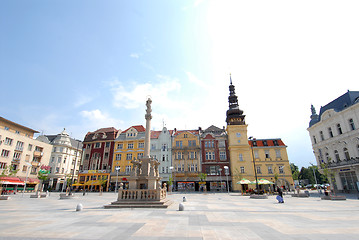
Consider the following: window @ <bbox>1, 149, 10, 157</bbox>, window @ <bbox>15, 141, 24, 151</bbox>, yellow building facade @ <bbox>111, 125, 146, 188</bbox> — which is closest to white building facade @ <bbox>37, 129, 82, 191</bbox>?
window @ <bbox>15, 141, 24, 151</bbox>

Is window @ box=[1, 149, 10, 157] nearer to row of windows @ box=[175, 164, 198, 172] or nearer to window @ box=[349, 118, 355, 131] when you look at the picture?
row of windows @ box=[175, 164, 198, 172]

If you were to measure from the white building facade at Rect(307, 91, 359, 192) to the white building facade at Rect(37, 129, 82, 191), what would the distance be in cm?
5873

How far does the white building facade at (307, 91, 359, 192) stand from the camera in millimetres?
29109

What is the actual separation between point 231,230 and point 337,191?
126 feet

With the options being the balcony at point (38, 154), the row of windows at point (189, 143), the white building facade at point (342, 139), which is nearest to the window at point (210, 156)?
the row of windows at point (189, 143)

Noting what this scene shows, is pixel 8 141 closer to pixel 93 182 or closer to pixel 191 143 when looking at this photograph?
pixel 93 182

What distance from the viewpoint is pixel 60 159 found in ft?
→ 174

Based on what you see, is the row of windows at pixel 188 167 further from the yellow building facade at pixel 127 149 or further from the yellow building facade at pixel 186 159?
the yellow building facade at pixel 127 149

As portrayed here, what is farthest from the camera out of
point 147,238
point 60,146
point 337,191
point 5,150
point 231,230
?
point 60,146

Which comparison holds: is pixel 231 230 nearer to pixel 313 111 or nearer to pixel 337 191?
pixel 337 191

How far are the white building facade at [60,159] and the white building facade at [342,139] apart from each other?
58728 millimetres

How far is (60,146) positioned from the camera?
2140 inches

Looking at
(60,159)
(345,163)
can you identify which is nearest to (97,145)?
(60,159)

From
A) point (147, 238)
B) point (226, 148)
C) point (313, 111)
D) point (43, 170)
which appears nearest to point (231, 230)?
point (147, 238)
